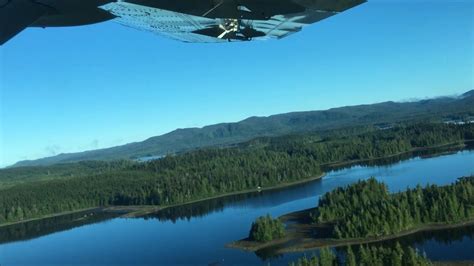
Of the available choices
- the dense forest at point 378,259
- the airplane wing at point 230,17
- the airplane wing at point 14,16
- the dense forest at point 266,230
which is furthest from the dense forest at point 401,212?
the airplane wing at point 14,16

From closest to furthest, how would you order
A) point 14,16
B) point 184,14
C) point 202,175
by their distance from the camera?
point 14,16
point 184,14
point 202,175

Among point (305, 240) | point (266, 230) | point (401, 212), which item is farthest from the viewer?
point (266, 230)

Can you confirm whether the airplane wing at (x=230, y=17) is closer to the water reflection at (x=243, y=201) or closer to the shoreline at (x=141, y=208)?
the water reflection at (x=243, y=201)

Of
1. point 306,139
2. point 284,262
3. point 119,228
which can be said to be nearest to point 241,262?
point 284,262

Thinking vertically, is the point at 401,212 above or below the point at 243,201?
above

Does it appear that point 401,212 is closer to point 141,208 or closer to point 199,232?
point 199,232

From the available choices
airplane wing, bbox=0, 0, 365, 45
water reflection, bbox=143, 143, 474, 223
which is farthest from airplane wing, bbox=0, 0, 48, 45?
water reflection, bbox=143, 143, 474, 223

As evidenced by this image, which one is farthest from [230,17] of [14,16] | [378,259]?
[378,259]

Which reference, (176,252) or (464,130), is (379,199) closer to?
(176,252)
